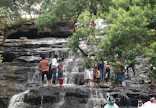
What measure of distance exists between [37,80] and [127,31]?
8033mm

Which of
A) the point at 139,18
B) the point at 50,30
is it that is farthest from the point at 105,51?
the point at 50,30

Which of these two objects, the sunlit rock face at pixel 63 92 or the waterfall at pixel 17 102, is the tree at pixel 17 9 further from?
the waterfall at pixel 17 102

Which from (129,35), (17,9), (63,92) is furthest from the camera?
(17,9)

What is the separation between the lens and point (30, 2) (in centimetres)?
2544

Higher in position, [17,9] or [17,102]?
[17,9]

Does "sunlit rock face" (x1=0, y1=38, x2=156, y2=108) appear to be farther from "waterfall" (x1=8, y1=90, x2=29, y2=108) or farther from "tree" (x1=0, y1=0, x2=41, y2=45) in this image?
"tree" (x1=0, y1=0, x2=41, y2=45)

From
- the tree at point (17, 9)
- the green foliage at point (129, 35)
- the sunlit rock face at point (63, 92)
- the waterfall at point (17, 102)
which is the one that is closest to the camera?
the green foliage at point (129, 35)

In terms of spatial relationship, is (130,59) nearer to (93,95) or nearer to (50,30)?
(93,95)

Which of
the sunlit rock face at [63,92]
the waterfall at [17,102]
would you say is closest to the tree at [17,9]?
the sunlit rock face at [63,92]

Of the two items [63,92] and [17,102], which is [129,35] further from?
[17,102]

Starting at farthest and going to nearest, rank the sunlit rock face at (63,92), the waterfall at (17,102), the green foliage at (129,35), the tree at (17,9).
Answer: the tree at (17,9)
the waterfall at (17,102)
the sunlit rock face at (63,92)
the green foliage at (129,35)

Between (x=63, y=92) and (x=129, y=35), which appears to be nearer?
(x=129, y=35)

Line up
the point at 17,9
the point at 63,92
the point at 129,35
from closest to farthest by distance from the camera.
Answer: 1. the point at 129,35
2. the point at 63,92
3. the point at 17,9

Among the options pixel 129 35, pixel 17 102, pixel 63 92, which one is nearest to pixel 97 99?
pixel 63 92
